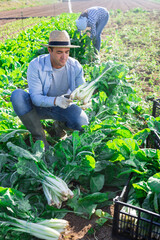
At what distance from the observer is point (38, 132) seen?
11.3ft

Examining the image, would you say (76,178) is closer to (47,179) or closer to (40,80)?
(47,179)

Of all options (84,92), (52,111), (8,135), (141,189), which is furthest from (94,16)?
(141,189)

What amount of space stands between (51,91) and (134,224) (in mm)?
2043

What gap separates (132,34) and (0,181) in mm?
11900

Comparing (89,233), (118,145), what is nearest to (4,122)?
(118,145)

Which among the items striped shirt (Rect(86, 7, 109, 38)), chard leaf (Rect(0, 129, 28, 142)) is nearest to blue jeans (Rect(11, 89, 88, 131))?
Answer: chard leaf (Rect(0, 129, 28, 142))

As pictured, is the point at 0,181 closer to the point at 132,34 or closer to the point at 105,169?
the point at 105,169

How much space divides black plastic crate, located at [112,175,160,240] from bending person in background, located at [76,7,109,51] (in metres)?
5.65

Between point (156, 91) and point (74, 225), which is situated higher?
point (156, 91)

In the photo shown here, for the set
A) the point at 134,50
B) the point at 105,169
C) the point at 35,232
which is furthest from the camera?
the point at 134,50

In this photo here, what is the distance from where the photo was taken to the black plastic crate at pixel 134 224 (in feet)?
6.77

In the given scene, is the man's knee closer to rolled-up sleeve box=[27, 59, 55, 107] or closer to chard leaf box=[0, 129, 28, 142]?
rolled-up sleeve box=[27, 59, 55, 107]

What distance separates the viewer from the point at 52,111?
358 cm

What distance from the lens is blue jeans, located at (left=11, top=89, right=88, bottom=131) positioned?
3.37 m
